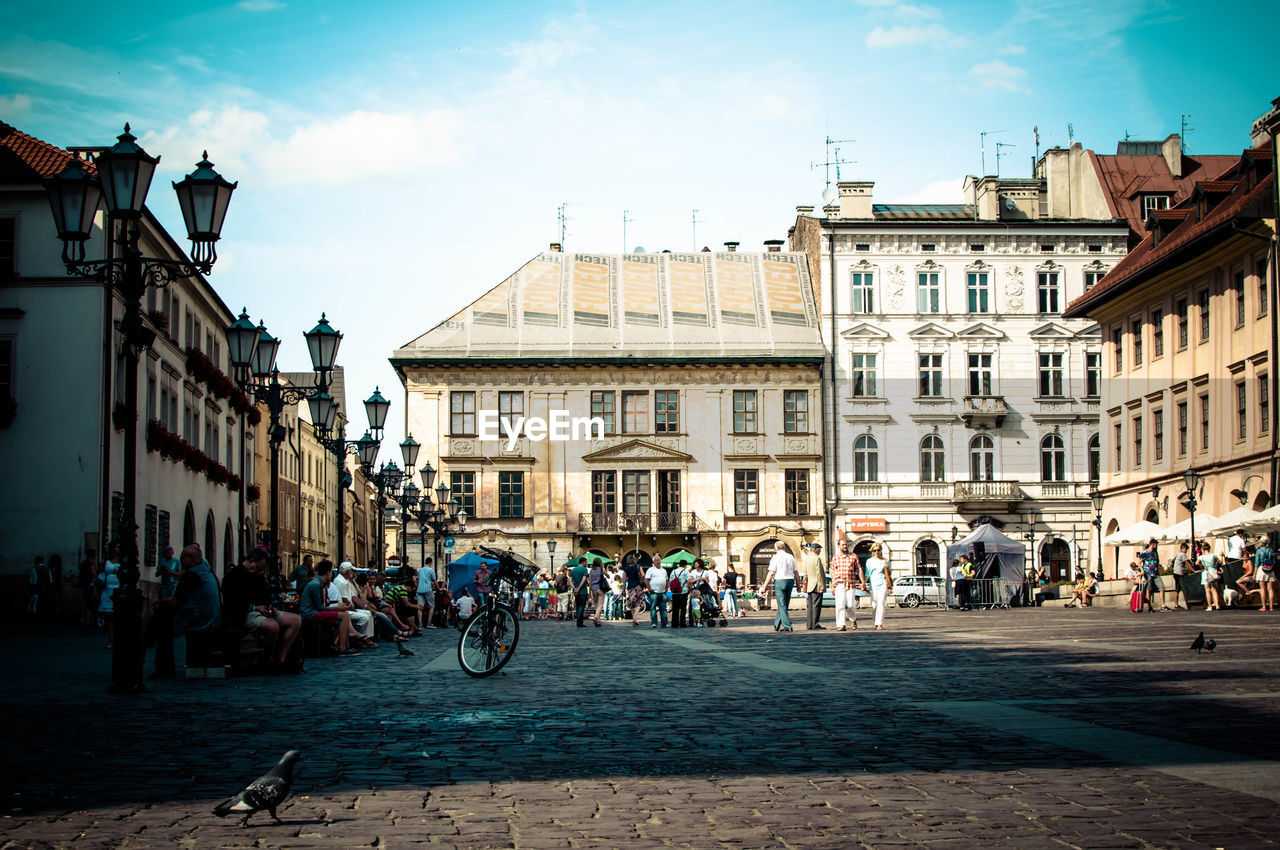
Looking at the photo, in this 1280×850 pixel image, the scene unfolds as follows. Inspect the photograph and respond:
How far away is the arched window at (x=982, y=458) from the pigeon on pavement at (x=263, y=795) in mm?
58879

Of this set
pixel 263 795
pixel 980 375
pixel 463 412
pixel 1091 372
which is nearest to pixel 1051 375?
pixel 1091 372

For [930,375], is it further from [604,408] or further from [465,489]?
[465,489]

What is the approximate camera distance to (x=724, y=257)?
224ft

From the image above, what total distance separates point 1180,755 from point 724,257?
61.8 m

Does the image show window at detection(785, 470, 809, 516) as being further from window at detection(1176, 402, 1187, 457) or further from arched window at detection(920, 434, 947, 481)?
window at detection(1176, 402, 1187, 457)

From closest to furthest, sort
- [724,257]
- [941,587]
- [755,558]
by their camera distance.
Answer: [941,587] < [755,558] < [724,257]

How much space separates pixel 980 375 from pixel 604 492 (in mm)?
18539

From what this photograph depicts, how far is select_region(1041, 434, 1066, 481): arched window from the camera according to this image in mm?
62531

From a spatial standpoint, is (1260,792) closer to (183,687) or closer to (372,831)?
(372,831)

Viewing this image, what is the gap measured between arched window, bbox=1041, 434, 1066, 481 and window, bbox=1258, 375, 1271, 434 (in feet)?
77.6

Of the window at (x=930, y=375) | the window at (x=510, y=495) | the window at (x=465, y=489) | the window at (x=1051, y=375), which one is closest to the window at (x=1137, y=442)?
the window at (x=1051, y=375)

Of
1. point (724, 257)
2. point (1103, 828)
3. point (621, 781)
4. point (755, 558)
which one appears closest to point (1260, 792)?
point (1103, 828)

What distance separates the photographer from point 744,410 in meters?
63.8

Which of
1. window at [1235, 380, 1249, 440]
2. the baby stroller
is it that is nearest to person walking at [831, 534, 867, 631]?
the baby stroller
